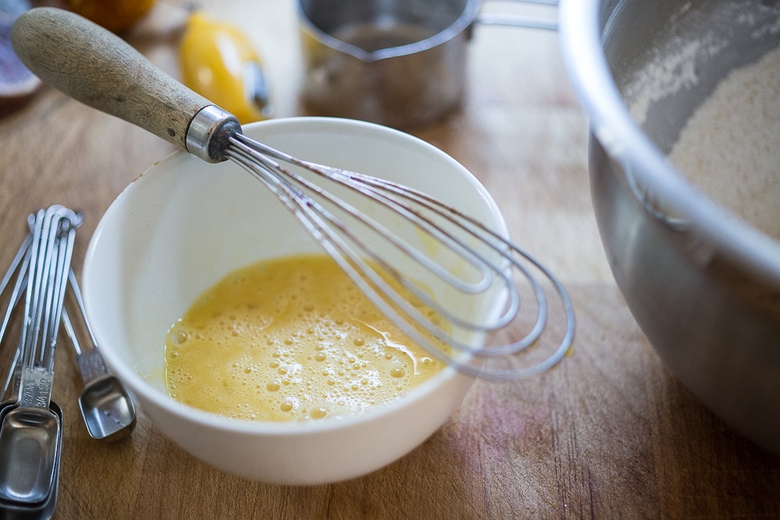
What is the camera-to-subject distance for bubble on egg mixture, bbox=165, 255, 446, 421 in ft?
1.64

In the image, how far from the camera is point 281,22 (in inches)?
34.9

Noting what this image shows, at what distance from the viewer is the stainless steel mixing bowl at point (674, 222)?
13.3 inches

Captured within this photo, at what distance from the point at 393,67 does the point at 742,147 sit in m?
0.31

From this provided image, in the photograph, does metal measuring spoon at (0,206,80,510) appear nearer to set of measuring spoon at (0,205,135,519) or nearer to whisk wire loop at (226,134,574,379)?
set of measuring spoon at (0,205,135,519)

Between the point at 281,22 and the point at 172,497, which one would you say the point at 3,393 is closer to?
the point at 172,497

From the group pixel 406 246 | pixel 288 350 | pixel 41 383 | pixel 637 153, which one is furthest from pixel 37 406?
pixel 637 153

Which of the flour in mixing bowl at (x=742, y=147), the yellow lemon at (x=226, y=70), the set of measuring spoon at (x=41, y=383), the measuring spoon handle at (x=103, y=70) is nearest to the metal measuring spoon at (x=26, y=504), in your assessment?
the set of measuring spoon at (x=41, y=383)

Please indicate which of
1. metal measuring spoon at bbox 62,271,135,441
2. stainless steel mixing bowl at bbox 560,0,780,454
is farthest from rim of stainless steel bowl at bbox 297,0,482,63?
metal measuring spoon at bbox 62,271,135,441

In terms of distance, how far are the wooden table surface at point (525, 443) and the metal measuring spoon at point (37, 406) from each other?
0.8 inches

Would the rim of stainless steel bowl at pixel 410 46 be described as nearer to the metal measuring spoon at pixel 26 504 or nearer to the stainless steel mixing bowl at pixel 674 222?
the stainless steel mixing bowl at pixel 674 222

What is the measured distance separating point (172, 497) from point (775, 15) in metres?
0.54

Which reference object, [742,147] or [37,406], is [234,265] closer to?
[37,406]

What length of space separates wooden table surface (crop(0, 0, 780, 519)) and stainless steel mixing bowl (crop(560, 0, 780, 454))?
7 cm

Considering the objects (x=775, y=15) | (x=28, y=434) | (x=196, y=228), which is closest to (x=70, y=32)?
(x=196, y=228)
